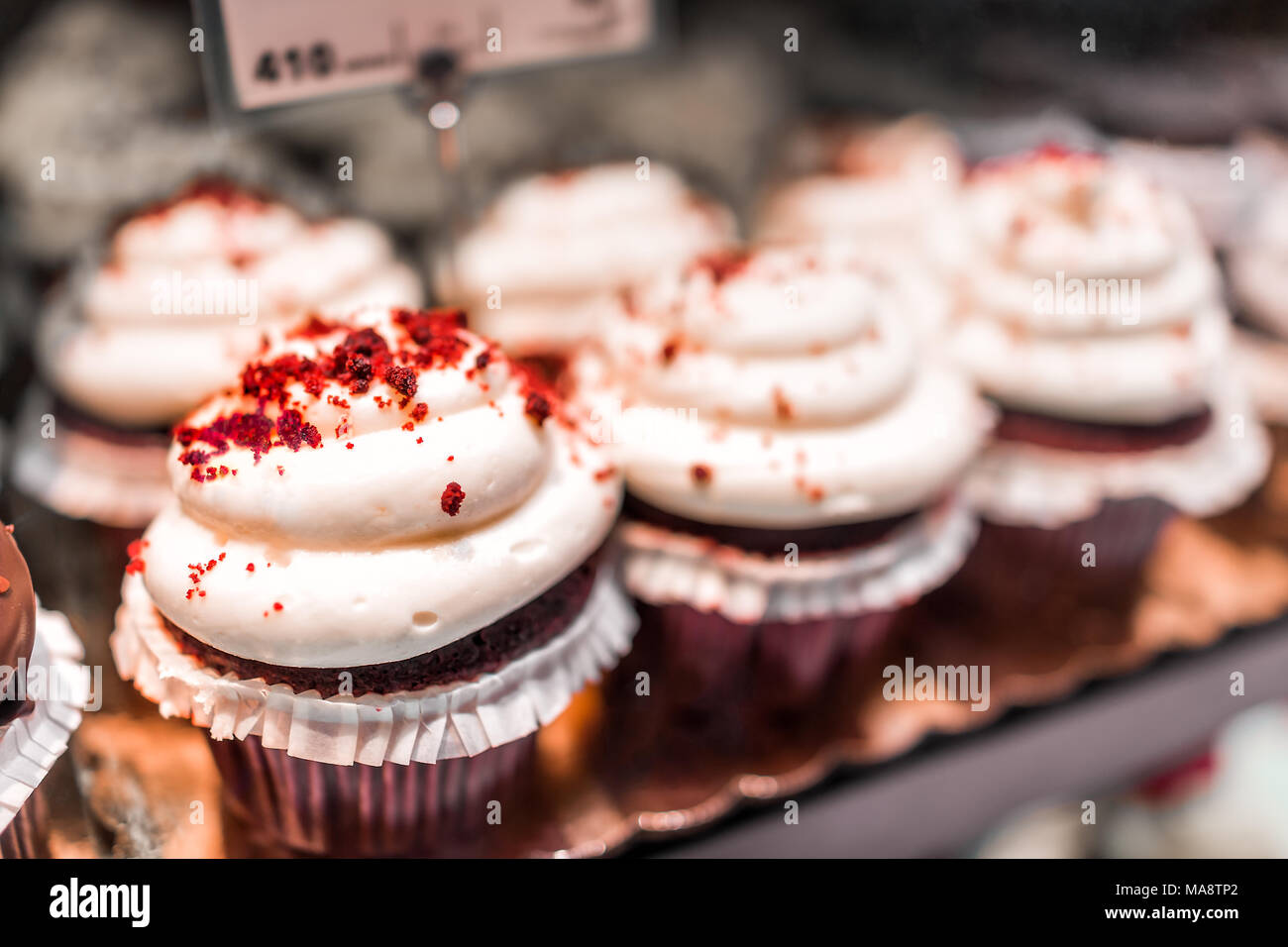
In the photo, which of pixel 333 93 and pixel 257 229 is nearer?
pixel 333 93

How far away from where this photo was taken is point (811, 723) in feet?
7.09

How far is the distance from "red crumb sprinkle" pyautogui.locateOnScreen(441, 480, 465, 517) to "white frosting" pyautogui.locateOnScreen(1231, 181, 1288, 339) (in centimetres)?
314

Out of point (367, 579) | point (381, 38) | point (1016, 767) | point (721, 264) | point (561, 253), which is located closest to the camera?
point (367, 579)

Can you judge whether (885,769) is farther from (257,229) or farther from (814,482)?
(257,229)

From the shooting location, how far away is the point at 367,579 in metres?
1.50

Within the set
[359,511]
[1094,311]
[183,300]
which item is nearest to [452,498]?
[359,511]

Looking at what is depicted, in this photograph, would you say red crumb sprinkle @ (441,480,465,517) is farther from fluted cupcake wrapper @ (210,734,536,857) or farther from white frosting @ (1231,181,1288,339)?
white frosting @ (1231,181,1288,339)

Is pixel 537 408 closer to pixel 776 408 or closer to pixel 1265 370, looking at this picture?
pixel 776 408

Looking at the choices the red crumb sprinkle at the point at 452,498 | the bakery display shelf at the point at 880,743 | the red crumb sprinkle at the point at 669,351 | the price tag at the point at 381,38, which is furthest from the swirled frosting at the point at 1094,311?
the red crumb sprinkle at the point at 452,498

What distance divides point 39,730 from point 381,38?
1.54 m

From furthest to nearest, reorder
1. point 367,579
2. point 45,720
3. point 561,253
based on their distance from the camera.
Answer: point 561,253 → point 45,720 → point 367,579

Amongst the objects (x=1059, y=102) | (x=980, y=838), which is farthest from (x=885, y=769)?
(x=1059, y=102)
